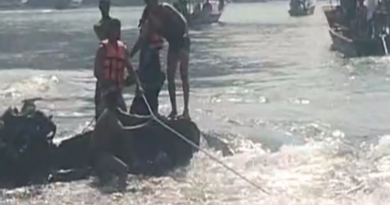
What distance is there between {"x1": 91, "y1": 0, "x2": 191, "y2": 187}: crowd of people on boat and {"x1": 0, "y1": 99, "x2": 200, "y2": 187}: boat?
24 cm

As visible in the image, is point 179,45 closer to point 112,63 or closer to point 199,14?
point 112,63

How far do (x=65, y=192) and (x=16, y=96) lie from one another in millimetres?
13561

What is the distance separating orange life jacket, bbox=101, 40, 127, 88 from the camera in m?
13.5

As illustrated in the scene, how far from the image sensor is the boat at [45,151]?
13.2 metres

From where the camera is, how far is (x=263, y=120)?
2070 cm

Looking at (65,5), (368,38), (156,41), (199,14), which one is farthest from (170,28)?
(65,5)

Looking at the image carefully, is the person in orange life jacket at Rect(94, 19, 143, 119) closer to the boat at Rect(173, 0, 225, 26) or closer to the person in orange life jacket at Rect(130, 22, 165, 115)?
the person in orange life jacket at Rect(130, 22, 165, 115)

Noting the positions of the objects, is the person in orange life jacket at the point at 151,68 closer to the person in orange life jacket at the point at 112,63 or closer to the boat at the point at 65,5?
the person in orange life jacket at the point at 112,63

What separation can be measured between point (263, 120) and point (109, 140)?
25.7 ft

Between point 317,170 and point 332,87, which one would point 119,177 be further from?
point 332,87

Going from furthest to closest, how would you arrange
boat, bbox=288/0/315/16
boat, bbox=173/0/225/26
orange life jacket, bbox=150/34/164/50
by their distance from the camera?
boat, bbox=288/0/315/16 < boat, bbox=173/0/225/26 < orange life jacket, bbox=150/34/164/50

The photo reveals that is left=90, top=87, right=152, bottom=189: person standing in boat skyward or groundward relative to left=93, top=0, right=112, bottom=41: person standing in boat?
groundward

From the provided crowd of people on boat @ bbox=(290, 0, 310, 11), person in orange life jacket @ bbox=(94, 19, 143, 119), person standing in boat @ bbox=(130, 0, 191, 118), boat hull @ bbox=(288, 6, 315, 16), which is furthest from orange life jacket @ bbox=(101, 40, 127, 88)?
boat hull @ bbox=(288, 6, 315, 16)

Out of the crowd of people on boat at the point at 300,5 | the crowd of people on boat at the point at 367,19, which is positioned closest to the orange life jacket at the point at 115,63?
the crowd of people on boat at the point at 367,19
